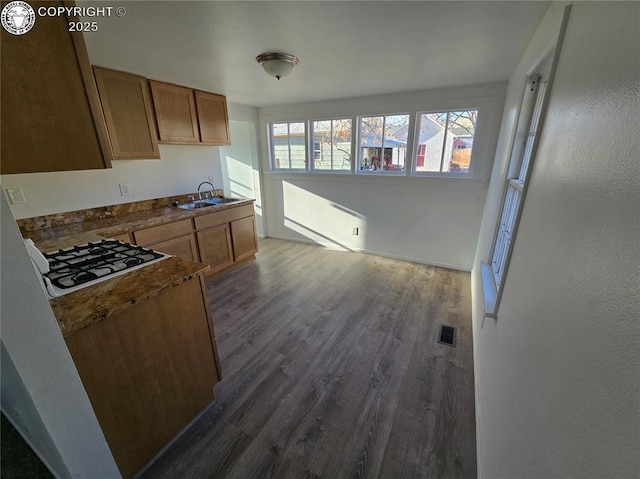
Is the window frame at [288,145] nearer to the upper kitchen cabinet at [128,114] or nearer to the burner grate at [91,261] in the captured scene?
the upper kitchen cabinet at [128,114]

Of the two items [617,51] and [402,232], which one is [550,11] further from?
[402,232]

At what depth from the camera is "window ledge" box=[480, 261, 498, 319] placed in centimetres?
150

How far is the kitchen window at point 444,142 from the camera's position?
3.09 meters

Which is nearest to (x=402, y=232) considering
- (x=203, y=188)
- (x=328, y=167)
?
(x=328, y=167)

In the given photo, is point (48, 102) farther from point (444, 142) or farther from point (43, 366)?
point (444, 142)

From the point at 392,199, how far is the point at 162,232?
2835mm

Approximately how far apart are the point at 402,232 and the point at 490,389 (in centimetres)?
255

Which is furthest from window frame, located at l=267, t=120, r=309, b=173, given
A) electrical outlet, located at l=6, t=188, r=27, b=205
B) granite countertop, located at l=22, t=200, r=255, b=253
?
electrical outlet, located at l=6, t=188, r=27, b=205

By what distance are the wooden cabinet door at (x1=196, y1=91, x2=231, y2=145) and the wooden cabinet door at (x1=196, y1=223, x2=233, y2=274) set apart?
1112 mm

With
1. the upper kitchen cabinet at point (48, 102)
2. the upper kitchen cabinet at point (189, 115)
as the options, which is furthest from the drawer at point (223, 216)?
the upper kitchen cabinet at point (48, 102)

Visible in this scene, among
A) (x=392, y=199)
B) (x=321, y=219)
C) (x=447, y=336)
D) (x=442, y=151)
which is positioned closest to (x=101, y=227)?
(x=321, y=219)

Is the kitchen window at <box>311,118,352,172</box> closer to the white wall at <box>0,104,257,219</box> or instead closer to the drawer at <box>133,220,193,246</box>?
the white wall at <box>0,104,257,219</box>

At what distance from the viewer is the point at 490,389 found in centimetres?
134

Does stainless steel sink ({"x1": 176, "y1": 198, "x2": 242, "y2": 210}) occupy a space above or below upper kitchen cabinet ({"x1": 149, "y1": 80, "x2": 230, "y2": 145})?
below
